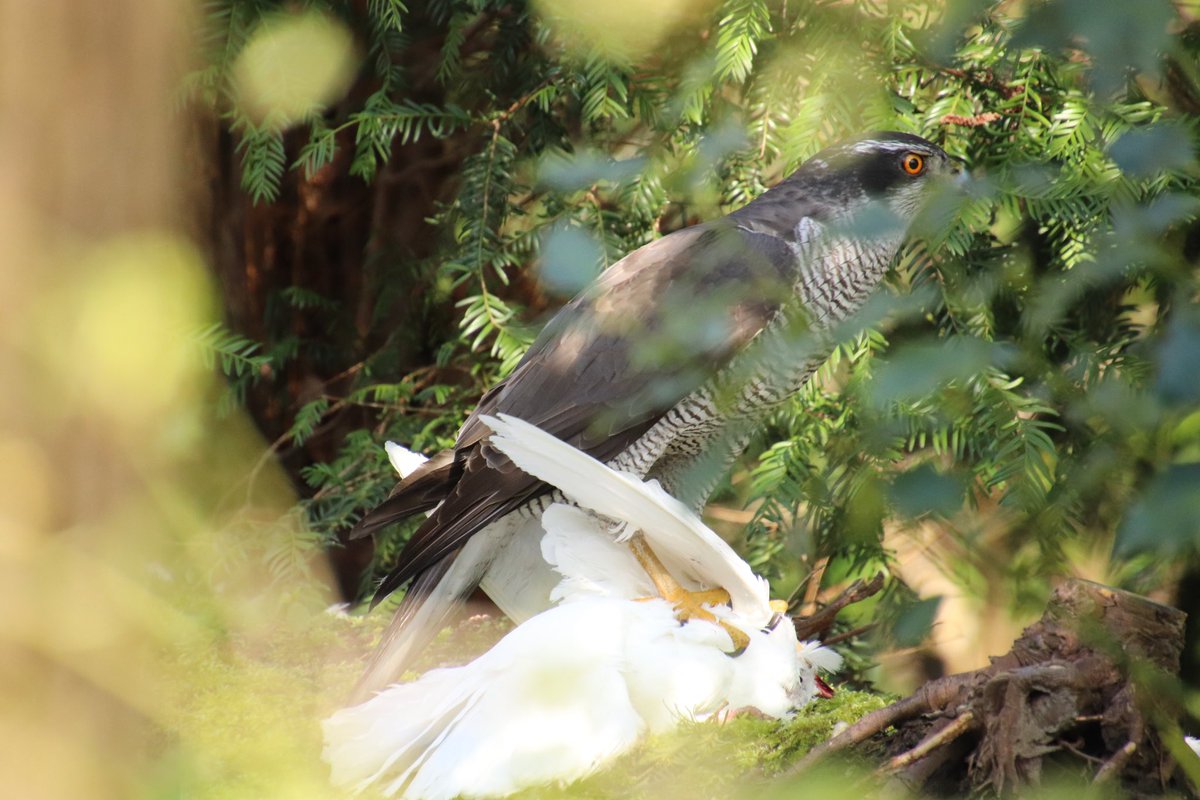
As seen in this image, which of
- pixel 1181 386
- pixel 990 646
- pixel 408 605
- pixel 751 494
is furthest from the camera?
pixel 990 646

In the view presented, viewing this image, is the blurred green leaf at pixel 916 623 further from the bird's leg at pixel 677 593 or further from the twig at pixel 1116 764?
the bird's leg at pixel 677 593

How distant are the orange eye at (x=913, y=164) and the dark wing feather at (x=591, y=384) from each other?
363 millimetres

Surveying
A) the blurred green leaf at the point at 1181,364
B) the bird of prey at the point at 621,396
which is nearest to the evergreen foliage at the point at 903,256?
→ the blurred green leaf at the point at 1181,364

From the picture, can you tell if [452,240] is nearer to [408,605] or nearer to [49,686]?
[408,605]

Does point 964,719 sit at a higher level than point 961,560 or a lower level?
lower

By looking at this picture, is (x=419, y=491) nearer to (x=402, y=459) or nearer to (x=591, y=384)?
(x=402, y=459)

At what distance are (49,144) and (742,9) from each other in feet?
6.74

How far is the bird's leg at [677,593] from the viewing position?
2219mm

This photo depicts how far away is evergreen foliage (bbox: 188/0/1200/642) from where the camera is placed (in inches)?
33.2

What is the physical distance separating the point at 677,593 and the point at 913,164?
1.21 metres

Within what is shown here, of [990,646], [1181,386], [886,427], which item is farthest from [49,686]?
[990,646]

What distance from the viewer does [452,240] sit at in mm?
3777

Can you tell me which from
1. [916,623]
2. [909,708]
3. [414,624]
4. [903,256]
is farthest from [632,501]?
[903,256]

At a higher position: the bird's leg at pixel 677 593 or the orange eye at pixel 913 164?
the orange eye at pixel 913 164
